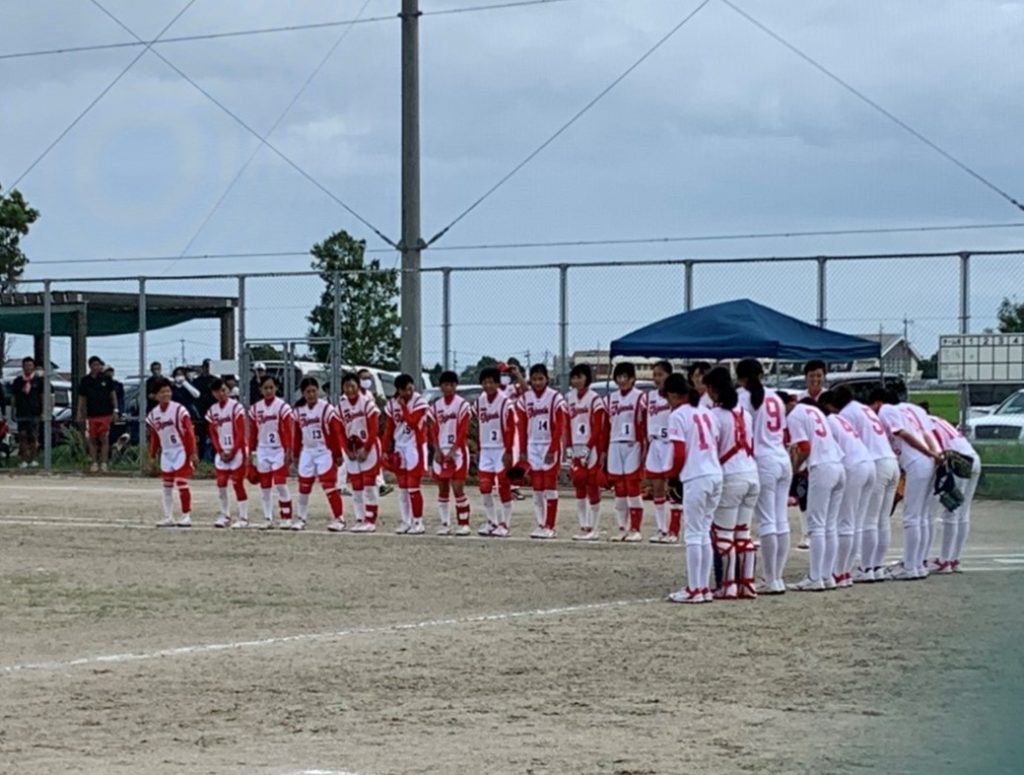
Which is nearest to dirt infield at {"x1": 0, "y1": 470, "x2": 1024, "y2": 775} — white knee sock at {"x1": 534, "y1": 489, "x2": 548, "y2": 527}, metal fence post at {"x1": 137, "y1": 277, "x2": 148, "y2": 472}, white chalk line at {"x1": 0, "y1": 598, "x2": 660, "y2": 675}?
white chalk line at {"x1": 0, "y1": 598, "x2": 660, "y2": 675}

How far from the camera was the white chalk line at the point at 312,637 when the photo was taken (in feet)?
40.1

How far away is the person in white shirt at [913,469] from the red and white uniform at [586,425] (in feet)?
18.3

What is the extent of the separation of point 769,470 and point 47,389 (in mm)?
21086

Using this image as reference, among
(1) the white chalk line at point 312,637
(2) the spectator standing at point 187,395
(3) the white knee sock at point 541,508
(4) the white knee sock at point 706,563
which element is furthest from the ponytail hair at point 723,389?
(2) the spectator standing at point 187,395

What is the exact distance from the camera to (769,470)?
15805 millimetres

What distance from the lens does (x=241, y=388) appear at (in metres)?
32.6

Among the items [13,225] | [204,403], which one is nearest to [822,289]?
[204,403]

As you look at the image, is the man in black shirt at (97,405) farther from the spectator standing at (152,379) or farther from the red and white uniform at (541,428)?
the red and white uniform at (541,428)

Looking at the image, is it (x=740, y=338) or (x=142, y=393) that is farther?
(x=142, y=393)

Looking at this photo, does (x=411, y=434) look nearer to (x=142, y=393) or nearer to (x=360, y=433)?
(x=360, y=433)

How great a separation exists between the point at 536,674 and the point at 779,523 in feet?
15.5

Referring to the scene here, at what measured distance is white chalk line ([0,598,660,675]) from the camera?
12.2 m

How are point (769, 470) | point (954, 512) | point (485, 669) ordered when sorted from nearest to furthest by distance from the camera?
point (485, 669)
point (769, 470)
point (954, 512)

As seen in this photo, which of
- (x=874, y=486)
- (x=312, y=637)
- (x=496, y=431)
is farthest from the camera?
(x=496, y=431)
